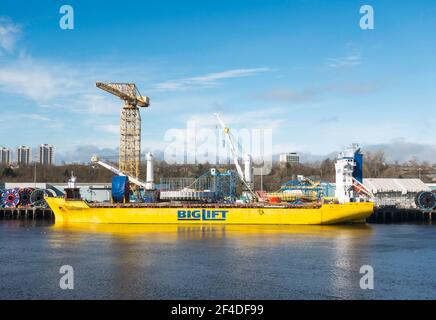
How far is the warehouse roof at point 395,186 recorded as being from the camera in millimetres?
93062

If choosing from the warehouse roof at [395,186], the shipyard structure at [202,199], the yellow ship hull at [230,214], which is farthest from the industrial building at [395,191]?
the yellow ship hull at [230,214]

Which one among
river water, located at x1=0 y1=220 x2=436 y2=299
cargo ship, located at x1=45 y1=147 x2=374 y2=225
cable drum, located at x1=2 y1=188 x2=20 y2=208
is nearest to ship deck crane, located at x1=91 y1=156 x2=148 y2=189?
cargo ship, located at x1=45 y1=147 x2=374 y2=225

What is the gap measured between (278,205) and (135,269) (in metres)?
31.4

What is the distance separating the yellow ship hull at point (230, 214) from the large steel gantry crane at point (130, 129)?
42.9 ft

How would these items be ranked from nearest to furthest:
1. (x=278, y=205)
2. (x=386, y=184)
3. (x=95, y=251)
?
(x=95, y=251) < (x=278, y=205) < (x=386, y=184)

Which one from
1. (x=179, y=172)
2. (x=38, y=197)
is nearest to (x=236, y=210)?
(x=38, y=197)

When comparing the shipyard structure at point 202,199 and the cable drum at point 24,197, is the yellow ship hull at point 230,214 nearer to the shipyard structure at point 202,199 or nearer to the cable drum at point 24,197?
the shipyard structure at point 202,199

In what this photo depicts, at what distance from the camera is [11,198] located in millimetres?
84562

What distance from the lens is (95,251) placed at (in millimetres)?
39625

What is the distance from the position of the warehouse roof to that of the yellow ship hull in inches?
1286

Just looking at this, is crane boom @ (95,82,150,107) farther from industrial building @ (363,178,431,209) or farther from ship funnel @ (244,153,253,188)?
industrial building @ (363,178,431,209)

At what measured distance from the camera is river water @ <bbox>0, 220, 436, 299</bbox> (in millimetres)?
26875
